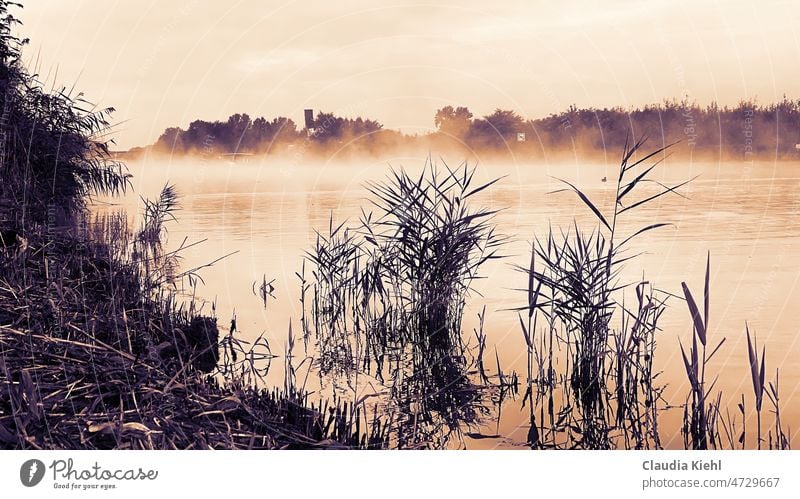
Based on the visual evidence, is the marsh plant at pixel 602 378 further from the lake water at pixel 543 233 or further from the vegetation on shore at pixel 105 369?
the vegetation on shore at pixel 105 369

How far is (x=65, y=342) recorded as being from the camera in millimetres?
3643

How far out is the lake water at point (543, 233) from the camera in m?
5.12

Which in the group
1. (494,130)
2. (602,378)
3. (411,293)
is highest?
(494,130)

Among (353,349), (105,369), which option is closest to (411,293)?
(353,349)

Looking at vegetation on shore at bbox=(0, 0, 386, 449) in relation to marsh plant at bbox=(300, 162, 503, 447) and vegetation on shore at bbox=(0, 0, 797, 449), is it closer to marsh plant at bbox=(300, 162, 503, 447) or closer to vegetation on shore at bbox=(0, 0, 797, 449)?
vegetation on shore at bbox=(0, 0, 797, 449)

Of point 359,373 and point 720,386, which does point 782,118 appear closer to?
point 720,386

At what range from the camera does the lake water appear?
5.12 meters

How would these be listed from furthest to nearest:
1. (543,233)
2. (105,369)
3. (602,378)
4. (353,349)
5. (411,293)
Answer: (543,233), (411,293), (353,349), (602,378), (105,369)

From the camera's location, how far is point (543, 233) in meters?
9.17

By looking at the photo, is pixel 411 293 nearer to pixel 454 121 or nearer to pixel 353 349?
pixel 353 349

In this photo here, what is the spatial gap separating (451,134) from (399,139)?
0.42m

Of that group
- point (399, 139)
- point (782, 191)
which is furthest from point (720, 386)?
point (782, 191)

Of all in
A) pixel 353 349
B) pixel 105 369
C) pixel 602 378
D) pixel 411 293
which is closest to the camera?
pixel 105 369
